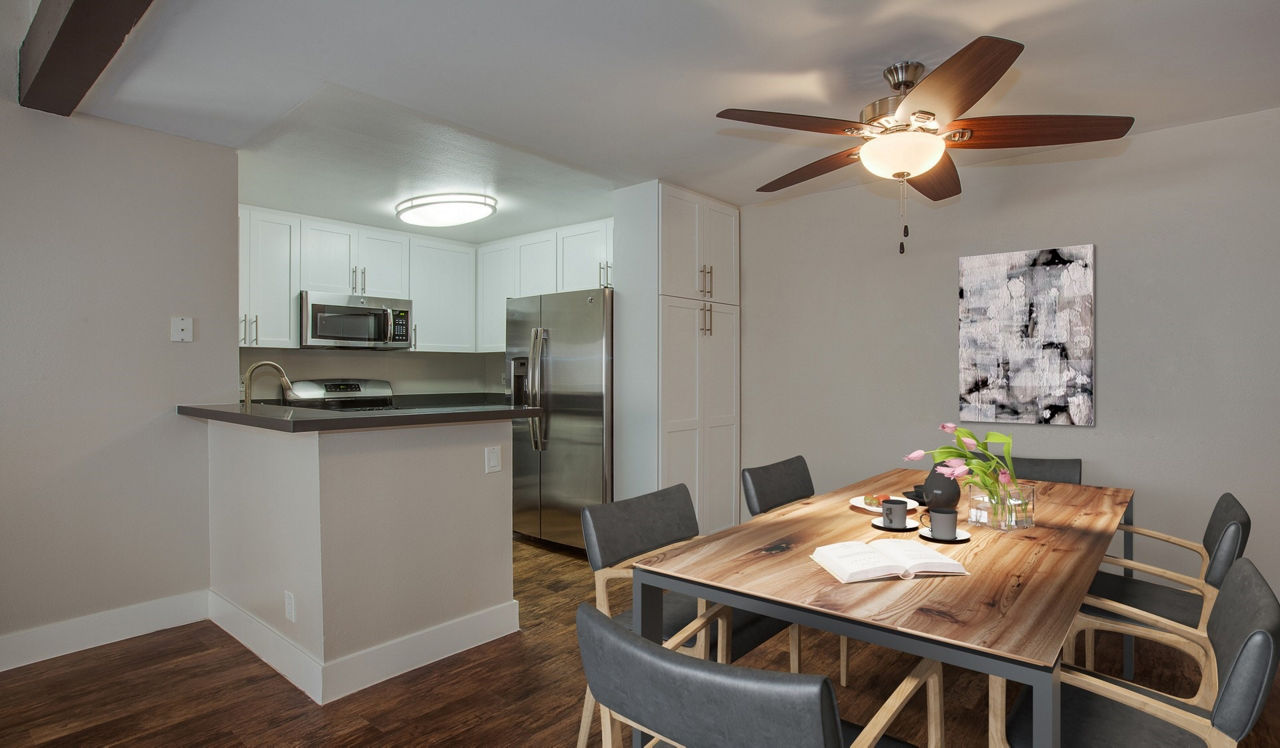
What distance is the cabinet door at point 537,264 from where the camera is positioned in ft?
16.0

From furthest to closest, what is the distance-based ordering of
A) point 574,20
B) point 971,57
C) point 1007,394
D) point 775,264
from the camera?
1. point 775,264
2. point 1007,394
3. point 574,20
4. point 971,57

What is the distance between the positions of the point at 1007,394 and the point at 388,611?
122 inches

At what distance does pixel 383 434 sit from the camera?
2.40 meters

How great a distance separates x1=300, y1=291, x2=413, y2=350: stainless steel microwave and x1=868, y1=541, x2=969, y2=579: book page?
393 centimetres

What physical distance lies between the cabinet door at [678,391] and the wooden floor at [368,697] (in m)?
1.29

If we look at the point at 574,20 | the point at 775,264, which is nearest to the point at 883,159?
the point at 574,20

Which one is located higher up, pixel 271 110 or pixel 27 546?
pixel 271 110

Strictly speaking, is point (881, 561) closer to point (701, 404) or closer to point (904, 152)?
point (904, 152)

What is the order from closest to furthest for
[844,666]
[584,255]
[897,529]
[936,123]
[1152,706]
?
1. [1152,706]
2. [897,529]
3. [936,123]
4. [844,666]
5. [584,255]

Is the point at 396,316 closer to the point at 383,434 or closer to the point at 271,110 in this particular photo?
the point at 271,110

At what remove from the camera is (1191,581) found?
5.90ft

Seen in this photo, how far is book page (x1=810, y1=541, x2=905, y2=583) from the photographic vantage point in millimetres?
1403

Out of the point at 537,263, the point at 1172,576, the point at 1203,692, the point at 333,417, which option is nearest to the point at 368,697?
the point at 333,417

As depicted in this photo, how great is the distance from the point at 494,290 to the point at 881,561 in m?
4.32
